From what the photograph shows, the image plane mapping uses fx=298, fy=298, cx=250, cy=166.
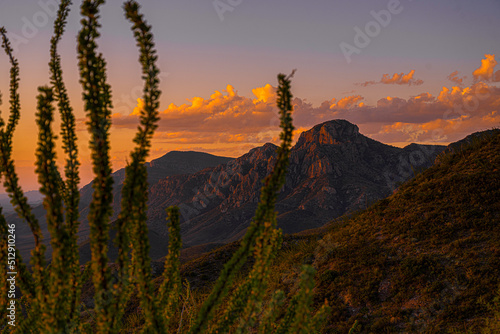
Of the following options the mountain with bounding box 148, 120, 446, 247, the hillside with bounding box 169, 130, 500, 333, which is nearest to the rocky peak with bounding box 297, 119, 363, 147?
the mountain with bounding box 148, 120, 446, 247

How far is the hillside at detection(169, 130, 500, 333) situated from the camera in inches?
336

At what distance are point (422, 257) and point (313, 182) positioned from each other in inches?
6107

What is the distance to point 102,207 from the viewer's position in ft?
7.52

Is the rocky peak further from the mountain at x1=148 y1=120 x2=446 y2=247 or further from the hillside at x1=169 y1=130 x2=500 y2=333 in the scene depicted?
the hillside at x1=169 y1=130 x2=500 y2=333

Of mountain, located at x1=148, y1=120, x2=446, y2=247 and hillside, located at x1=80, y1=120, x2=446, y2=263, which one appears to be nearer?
hillside, located at x1=80, y1=120, x2=446, y2=263

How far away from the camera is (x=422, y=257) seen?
1027cm

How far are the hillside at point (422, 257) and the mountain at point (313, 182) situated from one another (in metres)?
117

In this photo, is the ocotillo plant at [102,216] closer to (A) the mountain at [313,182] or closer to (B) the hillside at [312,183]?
(A) the mountain at [313,182]

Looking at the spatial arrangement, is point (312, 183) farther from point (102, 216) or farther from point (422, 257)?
point (102, 216)

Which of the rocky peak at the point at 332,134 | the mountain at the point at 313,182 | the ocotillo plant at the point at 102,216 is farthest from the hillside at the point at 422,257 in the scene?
the rocky peak at the point at 332,134

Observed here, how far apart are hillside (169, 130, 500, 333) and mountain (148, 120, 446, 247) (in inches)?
4599

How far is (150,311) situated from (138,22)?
2514 millimetres

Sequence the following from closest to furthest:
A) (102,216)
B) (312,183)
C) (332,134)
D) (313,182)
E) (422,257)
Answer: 1. (102,216)
2. (422,257)
3. (312,183)
4. (313,182)
5. (332,134)

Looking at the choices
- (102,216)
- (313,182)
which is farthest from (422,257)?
(313,182)
